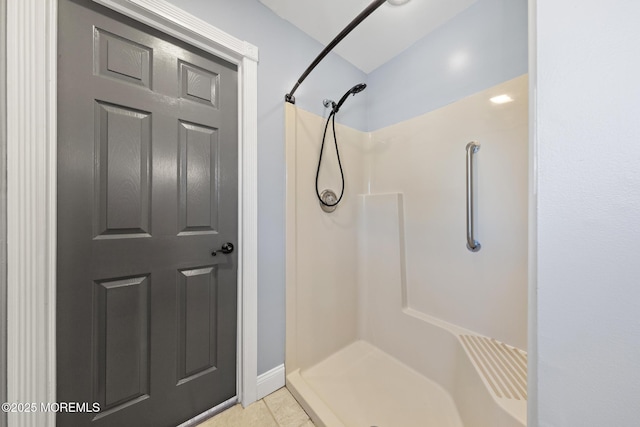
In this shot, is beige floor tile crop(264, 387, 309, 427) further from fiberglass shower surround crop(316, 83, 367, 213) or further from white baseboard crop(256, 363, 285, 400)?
fiberglass shower surround crop(316, 83, 367, 213)

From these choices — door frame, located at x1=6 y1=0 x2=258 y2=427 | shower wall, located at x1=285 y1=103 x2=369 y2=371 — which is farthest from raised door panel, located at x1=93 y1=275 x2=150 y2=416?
shower wall, located at x1=285 y1=103 x2=369 y2=371

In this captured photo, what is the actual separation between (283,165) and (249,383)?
1.20 metres

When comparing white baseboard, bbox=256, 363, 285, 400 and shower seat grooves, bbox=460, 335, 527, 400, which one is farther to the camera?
white baseboard, bbox=256, 363, 285, 400

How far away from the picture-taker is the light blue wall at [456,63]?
1.03 metres

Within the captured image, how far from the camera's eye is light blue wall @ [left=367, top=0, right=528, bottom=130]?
1.03 m

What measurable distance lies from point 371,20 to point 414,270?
5.35 feet

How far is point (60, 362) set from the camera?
2.30 feet

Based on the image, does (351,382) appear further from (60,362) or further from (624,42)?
(624,42)

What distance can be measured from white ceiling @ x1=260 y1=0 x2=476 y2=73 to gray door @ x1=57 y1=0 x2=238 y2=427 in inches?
22.0

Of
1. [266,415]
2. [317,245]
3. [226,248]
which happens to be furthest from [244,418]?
[317,245]

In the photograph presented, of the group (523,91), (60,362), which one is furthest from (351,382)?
(523,91)

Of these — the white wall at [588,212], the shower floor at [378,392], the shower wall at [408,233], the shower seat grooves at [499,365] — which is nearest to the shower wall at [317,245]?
the shower wall at [408,233]

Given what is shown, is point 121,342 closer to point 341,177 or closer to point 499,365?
point 341,177

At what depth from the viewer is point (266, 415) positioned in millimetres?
986
